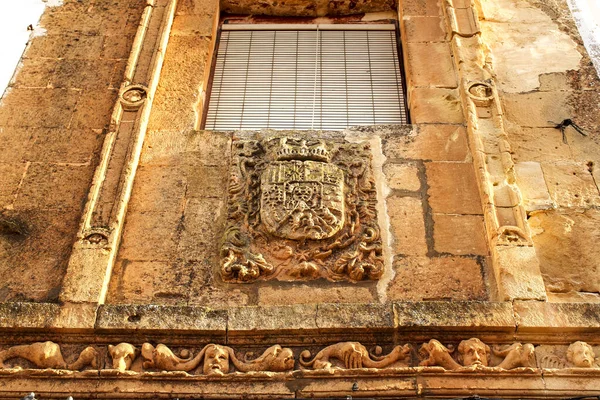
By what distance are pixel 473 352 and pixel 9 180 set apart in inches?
158

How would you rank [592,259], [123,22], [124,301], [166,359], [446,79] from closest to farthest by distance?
[166,359], [124,301], [592,259], [446,79], [123,22]

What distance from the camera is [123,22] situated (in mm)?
8289

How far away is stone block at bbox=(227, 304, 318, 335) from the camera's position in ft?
17.8

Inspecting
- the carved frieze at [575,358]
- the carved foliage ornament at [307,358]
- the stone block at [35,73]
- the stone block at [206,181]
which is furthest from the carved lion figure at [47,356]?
the stone block at [35,73]

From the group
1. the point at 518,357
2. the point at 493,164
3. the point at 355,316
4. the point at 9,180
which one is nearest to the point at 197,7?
the point at 9,180

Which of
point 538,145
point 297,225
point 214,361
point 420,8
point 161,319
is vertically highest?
point 420,8

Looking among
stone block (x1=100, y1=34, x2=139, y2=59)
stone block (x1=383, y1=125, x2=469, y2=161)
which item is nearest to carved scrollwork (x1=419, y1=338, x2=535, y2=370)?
stone block (x1=383, y1=125, x2=469, y2=161)

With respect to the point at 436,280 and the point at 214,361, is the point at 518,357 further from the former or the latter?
the point at 214,361

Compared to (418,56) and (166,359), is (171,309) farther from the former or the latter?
(418,56)

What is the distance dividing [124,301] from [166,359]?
739 mm

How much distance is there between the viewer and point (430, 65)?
7586 millimetres

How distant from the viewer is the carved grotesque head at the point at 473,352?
5250mm

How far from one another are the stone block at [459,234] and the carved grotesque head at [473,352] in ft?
2.98

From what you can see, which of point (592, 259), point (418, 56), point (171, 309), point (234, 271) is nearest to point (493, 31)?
point (418, 56)
